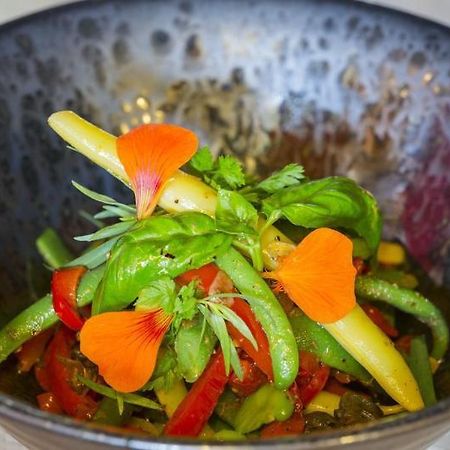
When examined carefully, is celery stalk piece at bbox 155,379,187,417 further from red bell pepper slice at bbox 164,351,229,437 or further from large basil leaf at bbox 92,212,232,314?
large basil leaf at bbox 92,212,232,314

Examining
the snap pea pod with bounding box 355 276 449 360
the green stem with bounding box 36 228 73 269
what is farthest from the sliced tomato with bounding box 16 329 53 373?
the snap pea pod with bounding box 355 276 449 360

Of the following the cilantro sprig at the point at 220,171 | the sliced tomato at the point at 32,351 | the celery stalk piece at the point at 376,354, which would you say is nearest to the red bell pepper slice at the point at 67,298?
the sliced tomato at the point at 32,351

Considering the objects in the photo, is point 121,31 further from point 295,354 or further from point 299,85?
point 295,354

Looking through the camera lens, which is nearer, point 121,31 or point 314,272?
point 314,272

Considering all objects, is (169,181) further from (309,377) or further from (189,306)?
(309,377)

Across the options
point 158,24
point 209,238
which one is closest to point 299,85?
point 158,24

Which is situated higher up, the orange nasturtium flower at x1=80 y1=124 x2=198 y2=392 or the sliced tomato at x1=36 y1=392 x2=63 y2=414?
the orange nasturtium flower at x1=80 y1=124 x2=198 y2=392

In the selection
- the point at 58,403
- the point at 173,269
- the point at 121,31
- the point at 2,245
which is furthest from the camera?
the point at 121,31
